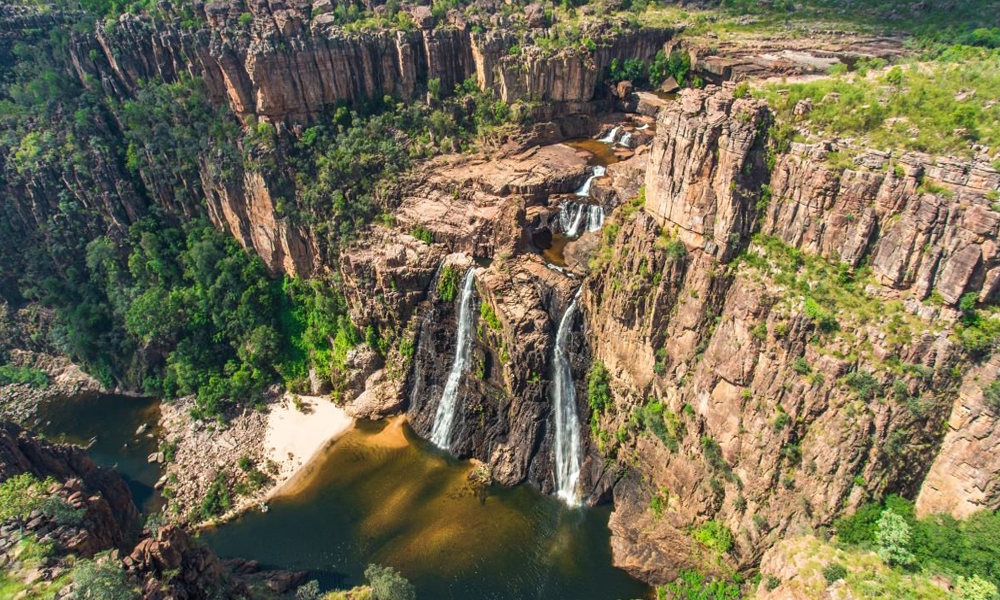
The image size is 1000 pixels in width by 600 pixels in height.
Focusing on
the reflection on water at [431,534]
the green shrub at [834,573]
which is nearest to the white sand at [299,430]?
the reflection on water at [431,534]

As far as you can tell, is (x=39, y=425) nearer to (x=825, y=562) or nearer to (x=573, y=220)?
(x=573, y=220)

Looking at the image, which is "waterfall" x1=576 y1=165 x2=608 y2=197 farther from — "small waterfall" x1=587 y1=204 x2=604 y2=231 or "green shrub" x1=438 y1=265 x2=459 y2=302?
"green shrub" x1=438 y1=265 x2=459 y2=302

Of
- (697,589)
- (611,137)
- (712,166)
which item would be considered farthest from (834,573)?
(611,137)

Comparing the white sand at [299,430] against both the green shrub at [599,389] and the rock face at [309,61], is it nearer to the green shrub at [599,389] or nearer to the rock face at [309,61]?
the green shrub at [599,389]

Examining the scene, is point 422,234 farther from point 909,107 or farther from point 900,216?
point 909,107

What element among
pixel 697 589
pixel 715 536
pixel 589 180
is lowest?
pixel 697 589

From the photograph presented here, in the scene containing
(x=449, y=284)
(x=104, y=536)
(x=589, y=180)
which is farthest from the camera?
(x=589, y=180)
